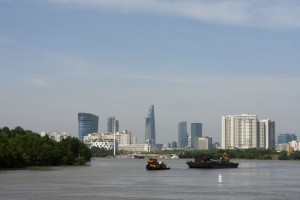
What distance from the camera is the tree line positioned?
298 feet

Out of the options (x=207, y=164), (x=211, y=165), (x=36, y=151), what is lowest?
(x=211, y=165)

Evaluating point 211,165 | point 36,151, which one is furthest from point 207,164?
point 36,151

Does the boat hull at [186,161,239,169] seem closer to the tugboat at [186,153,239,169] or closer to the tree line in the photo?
the tugboat at [186,153,239,169]

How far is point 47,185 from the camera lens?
59.4 metres

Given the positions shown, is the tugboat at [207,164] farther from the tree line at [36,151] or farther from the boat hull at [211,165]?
the tree line at [36,151]

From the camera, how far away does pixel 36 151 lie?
103m

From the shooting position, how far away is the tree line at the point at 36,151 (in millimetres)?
90875

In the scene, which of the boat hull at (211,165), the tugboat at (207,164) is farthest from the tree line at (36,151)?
the tugboat at (207,164)

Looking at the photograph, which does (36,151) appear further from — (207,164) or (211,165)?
(211,165)

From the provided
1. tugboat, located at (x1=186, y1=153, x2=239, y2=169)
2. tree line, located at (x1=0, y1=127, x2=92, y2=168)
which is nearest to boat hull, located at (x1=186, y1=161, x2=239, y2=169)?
tugboat, located at (x1=186, y1=153, x2=239, y2=169)

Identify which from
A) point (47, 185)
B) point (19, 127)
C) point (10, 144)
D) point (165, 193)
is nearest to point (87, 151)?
point (19, 127)

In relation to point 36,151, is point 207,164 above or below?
below

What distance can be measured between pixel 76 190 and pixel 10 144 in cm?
4248

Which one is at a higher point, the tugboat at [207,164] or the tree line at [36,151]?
the tree line at [36,151]
